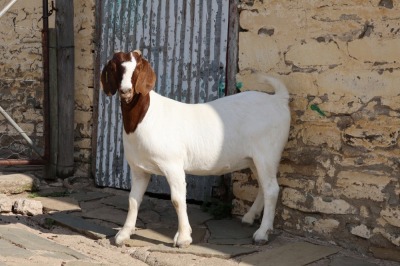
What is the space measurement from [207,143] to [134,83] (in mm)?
802

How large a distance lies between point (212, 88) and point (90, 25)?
74.6 inches

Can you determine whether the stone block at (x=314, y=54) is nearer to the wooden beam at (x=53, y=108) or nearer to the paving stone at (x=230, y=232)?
Answer: the paving stone at (x=230, y=232)

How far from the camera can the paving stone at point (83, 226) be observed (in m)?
5.25


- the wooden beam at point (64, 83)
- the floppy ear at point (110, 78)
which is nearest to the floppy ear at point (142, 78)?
the floppy ear at point (110, 78)

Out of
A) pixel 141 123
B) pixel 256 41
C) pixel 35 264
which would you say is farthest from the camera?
pixel 256 41

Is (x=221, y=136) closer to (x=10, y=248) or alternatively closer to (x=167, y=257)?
(x=167, y=257)

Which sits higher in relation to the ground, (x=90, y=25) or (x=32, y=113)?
(x=90, y=25)

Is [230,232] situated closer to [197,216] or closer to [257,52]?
[197,216]

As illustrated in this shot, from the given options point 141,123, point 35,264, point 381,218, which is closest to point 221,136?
point 141,123

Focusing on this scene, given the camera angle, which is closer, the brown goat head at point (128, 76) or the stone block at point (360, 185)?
the brown goat head at point (128, 76)

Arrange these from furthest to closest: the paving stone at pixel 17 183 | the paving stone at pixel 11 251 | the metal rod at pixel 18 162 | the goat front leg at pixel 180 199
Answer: the metal rod at pixel 18 162
the paving stone at pixel 17 183
the goat front leg at pixel 180 199
the paving stone at pixel 11 251

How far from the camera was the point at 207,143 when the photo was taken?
16.6ft

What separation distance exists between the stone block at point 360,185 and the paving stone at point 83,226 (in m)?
1.92

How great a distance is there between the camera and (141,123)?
15.8 ft
